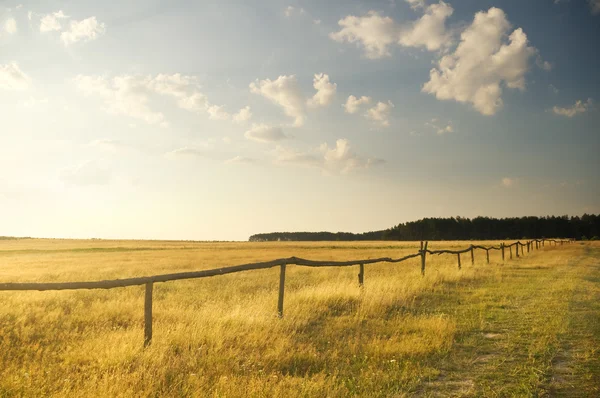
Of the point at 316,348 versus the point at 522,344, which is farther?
the point at 522,344

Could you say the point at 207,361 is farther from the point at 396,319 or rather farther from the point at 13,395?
the point at 396,319

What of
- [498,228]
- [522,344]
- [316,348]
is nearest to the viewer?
[316,348]

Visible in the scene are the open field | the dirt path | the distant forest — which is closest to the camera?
the open field

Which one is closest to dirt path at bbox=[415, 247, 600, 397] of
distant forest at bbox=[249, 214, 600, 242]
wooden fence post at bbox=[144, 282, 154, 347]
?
wooden fence post at bbox=[144, 282, 154, 347]

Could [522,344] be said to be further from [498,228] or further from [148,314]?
[498,228]

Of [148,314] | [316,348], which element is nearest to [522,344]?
[316,348]

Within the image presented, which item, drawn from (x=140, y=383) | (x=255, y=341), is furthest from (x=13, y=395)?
(x=255, y=341)

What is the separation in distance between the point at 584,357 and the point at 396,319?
11.8 feet

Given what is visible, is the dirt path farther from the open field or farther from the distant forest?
the distant forest

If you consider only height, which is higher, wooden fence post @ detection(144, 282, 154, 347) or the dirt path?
wooden fence post @ detection(144, 282, 154, 347)

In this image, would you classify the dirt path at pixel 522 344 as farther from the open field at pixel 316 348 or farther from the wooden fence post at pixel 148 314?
the wooden fence post at pixel 148 314

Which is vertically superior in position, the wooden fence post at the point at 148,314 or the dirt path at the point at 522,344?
the wooden fence post at the point at 148,314

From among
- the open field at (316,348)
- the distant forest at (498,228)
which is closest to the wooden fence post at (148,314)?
the open field at (316,348)

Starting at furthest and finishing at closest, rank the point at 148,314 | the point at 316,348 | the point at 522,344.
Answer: the point at 522,344 → the point at 316,348 → the point at 148,314
